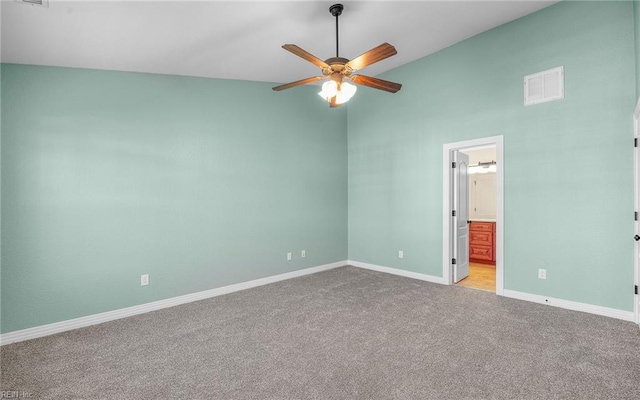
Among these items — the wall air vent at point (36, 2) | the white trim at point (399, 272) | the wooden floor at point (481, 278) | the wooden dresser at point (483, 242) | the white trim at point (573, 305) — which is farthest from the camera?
the wooden dresser at point (483, 242)

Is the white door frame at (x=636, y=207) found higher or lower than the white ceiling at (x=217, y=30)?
lower

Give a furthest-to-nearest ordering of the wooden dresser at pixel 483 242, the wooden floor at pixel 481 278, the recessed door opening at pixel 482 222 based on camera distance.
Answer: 1. the wooden dresser at pixel 483 242
2. the recessed door opening at pixel 482 222
3. the wooden floor at pixel 481 278

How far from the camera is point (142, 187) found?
3576 millimetres

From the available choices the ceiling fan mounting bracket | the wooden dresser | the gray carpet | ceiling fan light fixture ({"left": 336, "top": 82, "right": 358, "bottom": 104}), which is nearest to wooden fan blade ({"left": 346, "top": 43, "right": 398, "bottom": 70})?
ceiling fan light fixture ({"left": 336, "top": 82, "right": 358, "bottom": 104})

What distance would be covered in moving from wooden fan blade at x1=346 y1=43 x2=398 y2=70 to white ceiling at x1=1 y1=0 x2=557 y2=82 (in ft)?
2.59

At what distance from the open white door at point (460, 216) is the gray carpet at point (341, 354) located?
2.99 feet

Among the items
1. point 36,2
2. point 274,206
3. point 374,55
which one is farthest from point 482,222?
point 36,2

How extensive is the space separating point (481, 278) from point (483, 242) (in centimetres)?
122

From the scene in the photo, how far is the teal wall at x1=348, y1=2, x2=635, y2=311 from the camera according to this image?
308 centimetres

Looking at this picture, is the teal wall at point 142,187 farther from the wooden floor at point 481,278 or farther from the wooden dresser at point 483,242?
the wooden dresser at point 483,242

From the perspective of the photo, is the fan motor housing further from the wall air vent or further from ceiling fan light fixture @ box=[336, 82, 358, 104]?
the wall air vent

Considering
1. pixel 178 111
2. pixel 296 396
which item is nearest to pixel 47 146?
pixel 178 111

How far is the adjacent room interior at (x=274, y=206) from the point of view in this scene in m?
2.37

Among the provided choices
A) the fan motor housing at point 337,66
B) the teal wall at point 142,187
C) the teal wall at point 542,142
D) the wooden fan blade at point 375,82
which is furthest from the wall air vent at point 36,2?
the teal wall at point 542,142
